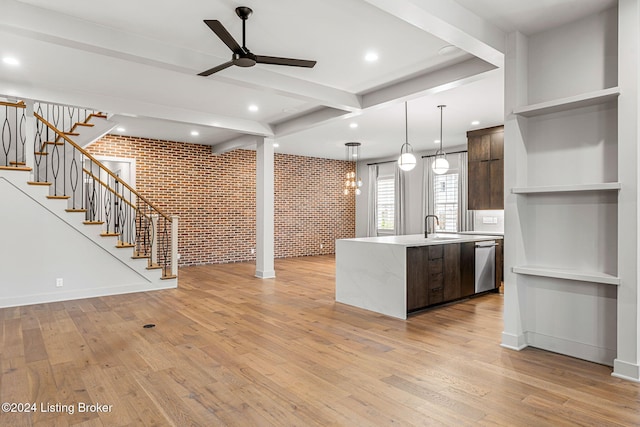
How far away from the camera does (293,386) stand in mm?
2652

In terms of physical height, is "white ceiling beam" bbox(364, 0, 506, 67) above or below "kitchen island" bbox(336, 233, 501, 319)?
above

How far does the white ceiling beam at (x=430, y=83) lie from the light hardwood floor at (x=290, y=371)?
2.65m

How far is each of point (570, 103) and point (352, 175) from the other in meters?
5.53

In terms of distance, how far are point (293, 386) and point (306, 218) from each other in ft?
27.6

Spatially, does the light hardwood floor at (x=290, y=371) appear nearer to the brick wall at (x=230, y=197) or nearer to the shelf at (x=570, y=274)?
the shelf at (x=570, y=274)

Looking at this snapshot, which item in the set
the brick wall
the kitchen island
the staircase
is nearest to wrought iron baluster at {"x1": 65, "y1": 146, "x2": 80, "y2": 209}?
the staircase

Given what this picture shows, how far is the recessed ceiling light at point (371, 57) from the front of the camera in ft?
13.0

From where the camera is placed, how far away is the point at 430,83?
447 cm

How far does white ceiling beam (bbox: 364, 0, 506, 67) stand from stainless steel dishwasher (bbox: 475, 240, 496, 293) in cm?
295

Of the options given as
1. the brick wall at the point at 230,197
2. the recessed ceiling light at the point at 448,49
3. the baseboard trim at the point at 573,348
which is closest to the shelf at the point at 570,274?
the baseboard trim at the point at 573,348

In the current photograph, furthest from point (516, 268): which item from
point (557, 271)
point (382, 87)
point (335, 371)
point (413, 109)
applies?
point (413, 109)

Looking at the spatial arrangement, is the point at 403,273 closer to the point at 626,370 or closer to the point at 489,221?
the point at 626,370

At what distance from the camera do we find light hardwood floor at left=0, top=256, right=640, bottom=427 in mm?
2271

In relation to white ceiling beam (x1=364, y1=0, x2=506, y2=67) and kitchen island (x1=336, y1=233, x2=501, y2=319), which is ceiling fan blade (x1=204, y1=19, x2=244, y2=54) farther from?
kitchen island (x1=336, y1=233, x2=501, y2=319)
